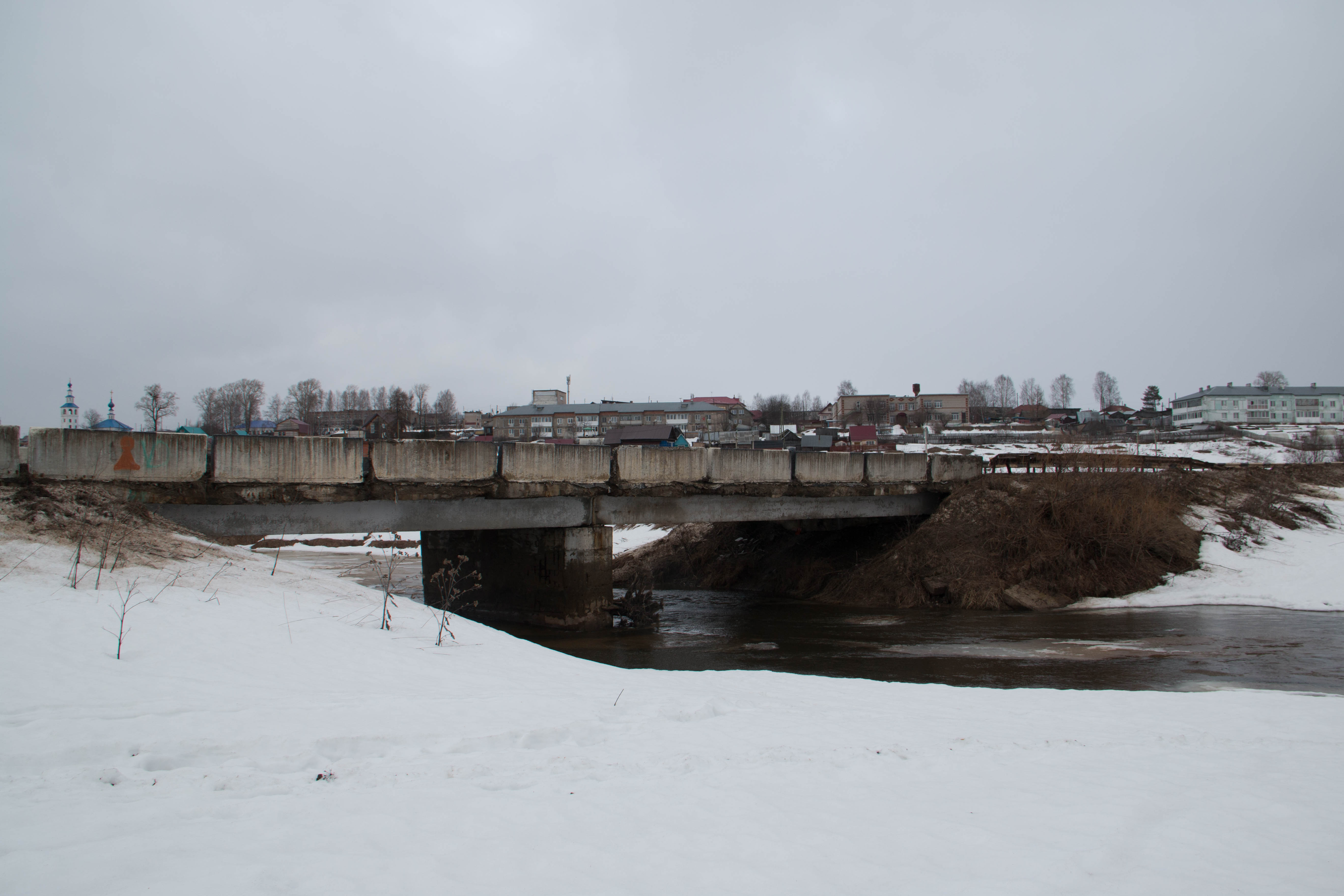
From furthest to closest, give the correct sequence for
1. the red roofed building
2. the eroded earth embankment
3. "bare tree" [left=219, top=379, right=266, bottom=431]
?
"bare tree" [left=219, top=379, right=266, bottom=431], the red roofed building, the eroded earth embankment

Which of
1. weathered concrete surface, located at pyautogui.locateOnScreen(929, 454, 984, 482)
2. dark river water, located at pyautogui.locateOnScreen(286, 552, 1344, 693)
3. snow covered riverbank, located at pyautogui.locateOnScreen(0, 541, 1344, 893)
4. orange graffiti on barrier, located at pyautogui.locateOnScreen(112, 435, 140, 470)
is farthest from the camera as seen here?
weathered concrete surface, located at pyautogui.locateOnScreen(929, 454, 984, 482)

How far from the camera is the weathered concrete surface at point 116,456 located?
12125 mm

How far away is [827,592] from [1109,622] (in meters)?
8.57

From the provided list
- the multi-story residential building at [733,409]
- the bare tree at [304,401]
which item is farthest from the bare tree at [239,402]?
the multi-story residential building at [733,409]

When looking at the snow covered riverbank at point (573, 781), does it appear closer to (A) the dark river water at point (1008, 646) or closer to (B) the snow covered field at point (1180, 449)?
(A) the dark river water at point (1008, 646)

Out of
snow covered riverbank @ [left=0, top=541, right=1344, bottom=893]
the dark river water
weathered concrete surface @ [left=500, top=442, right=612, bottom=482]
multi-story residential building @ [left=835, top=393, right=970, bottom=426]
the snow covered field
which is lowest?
the dark river water

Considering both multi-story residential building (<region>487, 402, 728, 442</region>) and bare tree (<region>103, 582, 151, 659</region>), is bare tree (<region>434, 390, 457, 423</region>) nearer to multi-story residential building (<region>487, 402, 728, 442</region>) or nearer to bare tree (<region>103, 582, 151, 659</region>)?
multi-story residential building (<region>487, 402, 728, 442</region>)

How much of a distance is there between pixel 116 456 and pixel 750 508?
1545 centimetres

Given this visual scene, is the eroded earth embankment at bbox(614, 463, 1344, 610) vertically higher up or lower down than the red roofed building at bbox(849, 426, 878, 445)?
lower down

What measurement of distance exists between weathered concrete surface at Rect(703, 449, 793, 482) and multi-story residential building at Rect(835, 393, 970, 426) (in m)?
94.4

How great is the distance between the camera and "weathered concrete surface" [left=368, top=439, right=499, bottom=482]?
15422 millimetres

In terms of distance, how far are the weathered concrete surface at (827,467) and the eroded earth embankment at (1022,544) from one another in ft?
10.5

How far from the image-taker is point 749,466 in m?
21.2

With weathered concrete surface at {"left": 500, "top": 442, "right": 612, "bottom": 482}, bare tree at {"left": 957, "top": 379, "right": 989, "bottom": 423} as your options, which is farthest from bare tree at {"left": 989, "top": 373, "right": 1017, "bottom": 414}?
weathered concrete surface at {"left": 500, "top": 442, "right": 612, "bottom": 482}
